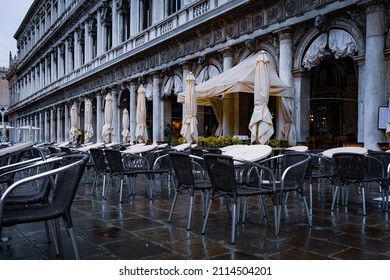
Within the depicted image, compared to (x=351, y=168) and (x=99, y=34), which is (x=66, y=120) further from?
(x=351, y=168)

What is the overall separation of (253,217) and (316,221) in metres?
0.68

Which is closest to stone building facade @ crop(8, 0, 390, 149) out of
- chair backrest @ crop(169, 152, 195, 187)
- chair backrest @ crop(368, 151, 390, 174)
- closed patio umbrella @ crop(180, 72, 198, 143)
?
closed patio umbrella @ crop(180, 72, 198, 143)

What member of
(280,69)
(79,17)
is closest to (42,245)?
(280,69)

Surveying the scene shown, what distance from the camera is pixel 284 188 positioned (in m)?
3.89

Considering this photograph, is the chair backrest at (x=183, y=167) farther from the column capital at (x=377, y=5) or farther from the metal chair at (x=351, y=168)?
the column capital at (x=377, y=5)

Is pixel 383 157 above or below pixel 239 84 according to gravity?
below

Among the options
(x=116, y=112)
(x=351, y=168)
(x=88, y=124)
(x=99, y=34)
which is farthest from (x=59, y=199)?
(x=99, y=34)

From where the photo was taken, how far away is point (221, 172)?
11.5ft

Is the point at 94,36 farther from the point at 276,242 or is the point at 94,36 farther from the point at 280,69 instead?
the point at 276,242

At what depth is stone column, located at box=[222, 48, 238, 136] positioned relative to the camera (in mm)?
12734

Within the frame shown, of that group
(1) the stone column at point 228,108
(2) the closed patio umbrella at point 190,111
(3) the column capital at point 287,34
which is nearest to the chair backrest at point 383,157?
(2) the closed patio umbrella at point 190,111

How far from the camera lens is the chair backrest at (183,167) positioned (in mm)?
3912

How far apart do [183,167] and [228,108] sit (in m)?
9.04

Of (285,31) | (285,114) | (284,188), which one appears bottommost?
(284,188)
